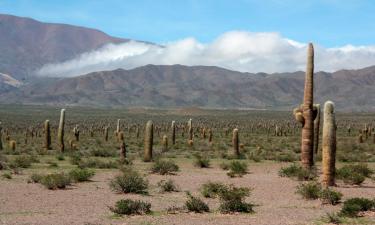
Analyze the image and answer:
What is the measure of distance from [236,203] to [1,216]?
6130 mm

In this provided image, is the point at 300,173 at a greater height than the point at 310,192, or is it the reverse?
the point at 300,173

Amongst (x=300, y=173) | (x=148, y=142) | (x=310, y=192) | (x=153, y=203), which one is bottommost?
(x=153, y=203)

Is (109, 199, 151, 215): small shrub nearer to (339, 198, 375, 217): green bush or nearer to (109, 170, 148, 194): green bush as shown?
(109, 170, 148, 194): green bush

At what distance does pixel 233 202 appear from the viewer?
16000mm

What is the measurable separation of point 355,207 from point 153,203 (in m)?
5.84

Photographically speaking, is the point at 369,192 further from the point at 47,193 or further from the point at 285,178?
the point at 47,193

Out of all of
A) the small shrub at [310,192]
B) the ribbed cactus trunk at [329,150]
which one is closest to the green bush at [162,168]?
the ribbed cactus trunk at [329,150]

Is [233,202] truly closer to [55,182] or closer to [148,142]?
[55,182]

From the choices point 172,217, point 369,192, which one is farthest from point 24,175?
point 369,192

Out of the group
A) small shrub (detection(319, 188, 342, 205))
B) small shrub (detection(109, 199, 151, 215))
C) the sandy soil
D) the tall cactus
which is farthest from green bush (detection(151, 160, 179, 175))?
small shrub (detection(109, 199, 151, 215))

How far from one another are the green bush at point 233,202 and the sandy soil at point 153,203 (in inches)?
11.6

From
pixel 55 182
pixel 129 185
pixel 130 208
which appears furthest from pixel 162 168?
pixel 130 208

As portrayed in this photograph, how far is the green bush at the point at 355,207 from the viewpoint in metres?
15.1

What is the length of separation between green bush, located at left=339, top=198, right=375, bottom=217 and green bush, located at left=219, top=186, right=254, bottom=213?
2.51m
